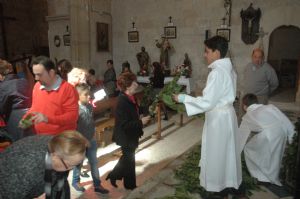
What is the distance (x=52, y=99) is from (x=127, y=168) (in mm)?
1485

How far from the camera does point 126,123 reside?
3748 millimetres

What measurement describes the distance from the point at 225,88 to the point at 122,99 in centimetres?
130

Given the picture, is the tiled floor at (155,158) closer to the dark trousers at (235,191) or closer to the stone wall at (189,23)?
the dark trousers at (235,191)

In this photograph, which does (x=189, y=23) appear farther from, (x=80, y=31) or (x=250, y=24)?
(x=80, y=31)

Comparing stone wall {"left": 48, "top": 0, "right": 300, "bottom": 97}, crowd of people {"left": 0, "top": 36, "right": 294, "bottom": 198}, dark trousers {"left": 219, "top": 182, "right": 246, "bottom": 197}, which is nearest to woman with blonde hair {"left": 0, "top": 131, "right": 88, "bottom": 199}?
crowd of people {"left": 0, "top": 36, "right": 294, "bottom": 198}

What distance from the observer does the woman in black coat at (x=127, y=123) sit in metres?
3.72

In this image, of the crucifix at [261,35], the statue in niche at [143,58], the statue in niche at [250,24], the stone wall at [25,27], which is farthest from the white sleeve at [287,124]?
the stone wall at [25,27]

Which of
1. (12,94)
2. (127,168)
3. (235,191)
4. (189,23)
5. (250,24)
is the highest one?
(189,23)

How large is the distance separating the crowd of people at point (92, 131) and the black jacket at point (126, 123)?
0.01 meters

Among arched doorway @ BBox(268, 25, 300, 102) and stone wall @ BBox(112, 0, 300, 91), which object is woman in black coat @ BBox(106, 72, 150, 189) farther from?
arched doorway @ BBox(268, 25, 300, 102)

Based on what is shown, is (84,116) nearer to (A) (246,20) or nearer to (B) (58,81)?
(B) (58,81)

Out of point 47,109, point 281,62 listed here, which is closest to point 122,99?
point 47,109

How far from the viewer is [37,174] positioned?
2.01 meters

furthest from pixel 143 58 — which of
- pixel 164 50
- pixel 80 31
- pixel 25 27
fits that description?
pixel 25 27
